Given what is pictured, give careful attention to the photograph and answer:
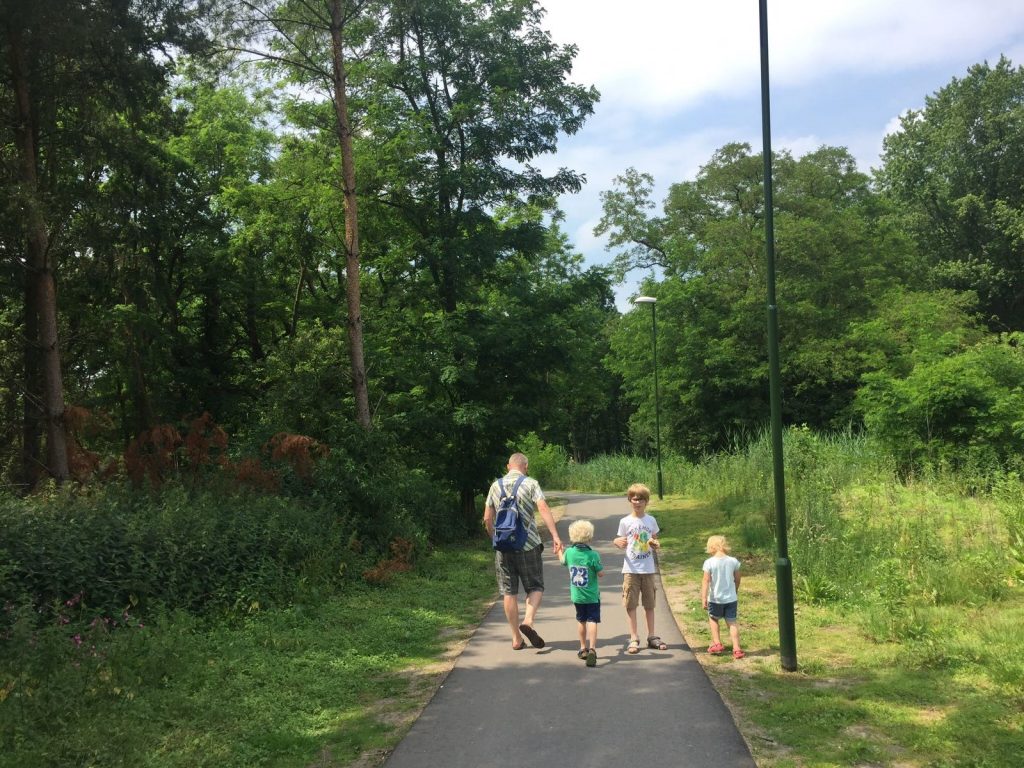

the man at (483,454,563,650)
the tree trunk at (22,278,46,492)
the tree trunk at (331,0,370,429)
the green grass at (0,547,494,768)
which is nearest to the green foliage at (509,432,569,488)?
the tree trunk at (331,0,370,429)

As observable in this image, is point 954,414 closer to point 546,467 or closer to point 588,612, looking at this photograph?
point 588,612

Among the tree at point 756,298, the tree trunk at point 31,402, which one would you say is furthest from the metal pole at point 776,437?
the tree at point 756,298

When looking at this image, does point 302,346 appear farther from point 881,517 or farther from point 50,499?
point 881,517

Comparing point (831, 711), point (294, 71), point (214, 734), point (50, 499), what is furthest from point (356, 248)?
point (831, 711)

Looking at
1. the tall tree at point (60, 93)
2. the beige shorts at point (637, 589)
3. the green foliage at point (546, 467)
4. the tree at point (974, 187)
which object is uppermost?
the tree at point (974, 187)

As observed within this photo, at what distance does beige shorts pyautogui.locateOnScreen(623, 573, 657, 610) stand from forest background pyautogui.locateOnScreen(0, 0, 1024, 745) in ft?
14.1

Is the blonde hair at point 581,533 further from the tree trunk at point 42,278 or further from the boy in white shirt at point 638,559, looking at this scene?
the tree trunk at point 42,278

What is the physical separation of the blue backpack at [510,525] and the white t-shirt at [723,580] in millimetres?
1815

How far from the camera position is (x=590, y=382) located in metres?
50.3

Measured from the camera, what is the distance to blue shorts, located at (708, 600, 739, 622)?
24.6 feet

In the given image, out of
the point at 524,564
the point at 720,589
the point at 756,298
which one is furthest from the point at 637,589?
the point at 756,298

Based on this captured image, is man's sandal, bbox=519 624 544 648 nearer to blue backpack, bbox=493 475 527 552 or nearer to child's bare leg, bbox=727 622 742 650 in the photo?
blue backpack, bbox=493 475 527 552

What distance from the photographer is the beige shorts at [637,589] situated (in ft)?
25.6

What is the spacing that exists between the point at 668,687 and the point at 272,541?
5.83m
